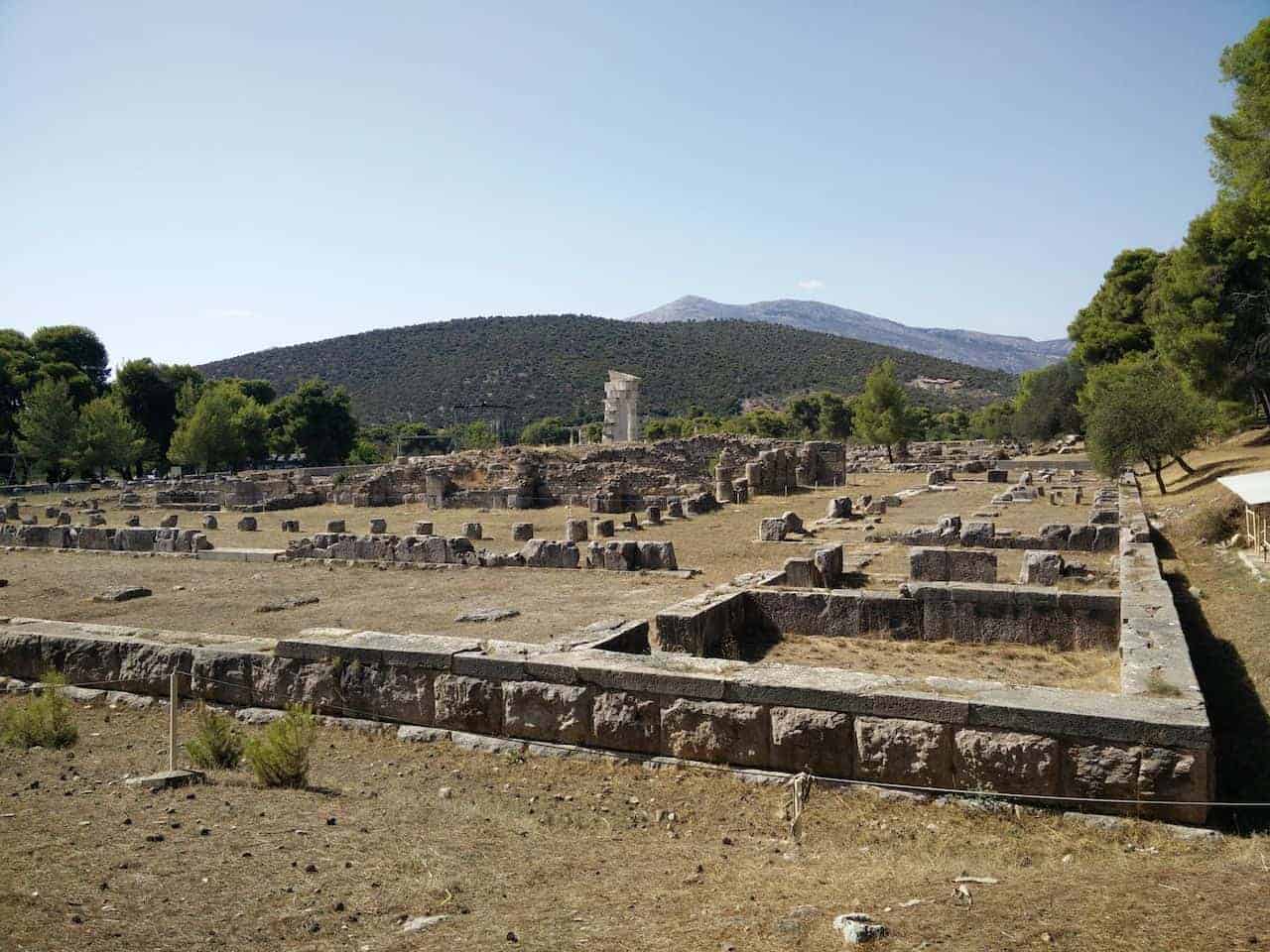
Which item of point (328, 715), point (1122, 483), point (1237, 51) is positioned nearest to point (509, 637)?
point (328, 715)

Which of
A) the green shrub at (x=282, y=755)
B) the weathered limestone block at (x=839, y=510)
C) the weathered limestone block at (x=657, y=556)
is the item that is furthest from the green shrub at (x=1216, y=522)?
the green shrub at (x=282, y=755)

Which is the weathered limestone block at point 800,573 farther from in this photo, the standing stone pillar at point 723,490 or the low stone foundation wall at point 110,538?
the standing stone pillar at point 723,490

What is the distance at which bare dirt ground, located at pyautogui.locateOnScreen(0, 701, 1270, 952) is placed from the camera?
Answer: 3.78 m

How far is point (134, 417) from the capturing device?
6325 centimetres

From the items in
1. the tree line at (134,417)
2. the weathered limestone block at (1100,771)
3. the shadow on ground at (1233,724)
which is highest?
the tree line at (134,417)

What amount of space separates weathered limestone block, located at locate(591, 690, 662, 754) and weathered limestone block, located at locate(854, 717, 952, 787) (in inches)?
53.9

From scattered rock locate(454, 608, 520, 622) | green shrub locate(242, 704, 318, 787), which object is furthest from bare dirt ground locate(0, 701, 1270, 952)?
scattered rock locate(454, 608, 520, 622)

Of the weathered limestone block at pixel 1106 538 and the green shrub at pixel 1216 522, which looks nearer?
the weathered limestone block at pixel 1106 538

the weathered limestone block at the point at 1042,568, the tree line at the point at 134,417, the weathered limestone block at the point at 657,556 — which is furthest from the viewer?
the tree line at the point at 134,417

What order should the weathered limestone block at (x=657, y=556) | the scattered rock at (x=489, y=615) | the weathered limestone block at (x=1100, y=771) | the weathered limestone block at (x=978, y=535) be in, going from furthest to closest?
the weathered limestone block at (x=978, y=535) → the weathered limestone block at (x=657, y=556) → the scattered rock at (x=489, y=615) → the weathered limestone block at (x=1100, y=771)

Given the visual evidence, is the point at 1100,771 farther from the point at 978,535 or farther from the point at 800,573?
the point at 978,535

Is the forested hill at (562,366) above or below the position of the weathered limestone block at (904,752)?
above

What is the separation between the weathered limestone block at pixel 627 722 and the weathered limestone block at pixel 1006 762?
6.32 ft

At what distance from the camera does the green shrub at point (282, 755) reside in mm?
5719
